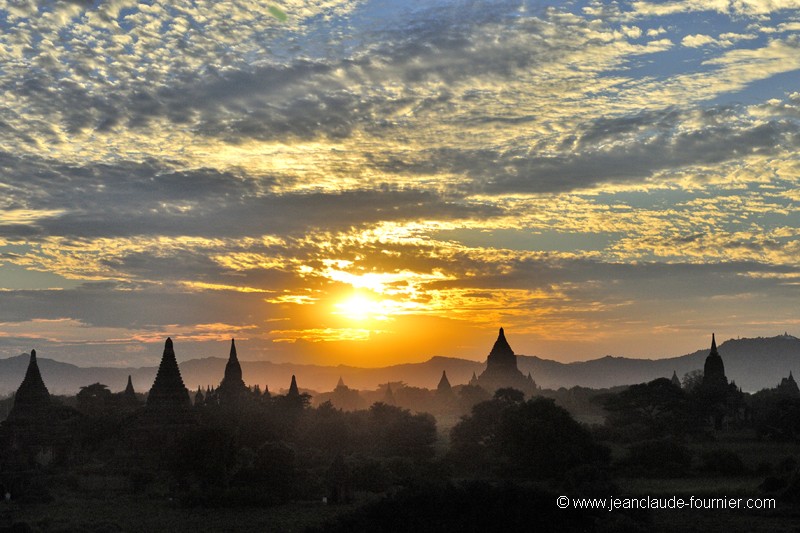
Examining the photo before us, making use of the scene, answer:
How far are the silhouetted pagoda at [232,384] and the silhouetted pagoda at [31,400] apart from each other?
26.3 metres

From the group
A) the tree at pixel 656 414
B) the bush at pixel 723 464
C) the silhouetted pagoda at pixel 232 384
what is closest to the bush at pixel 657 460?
the bush at pixel 723 464

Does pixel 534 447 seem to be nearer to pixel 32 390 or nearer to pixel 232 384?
pixel 32 390

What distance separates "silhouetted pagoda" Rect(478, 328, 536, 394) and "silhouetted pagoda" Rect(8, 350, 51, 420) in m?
77.8

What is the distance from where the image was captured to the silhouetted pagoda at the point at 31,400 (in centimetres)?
6931

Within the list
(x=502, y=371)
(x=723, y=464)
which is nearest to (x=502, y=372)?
(x=502, y=371)

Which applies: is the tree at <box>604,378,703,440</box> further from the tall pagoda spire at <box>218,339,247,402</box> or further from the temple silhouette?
the temple silhouette

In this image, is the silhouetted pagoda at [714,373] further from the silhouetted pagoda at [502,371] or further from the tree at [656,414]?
the silhouetted pagoda at [502,371]

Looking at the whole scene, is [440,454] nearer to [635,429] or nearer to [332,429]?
[332,429]

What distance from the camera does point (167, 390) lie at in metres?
65.8

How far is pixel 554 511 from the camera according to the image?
3731cm

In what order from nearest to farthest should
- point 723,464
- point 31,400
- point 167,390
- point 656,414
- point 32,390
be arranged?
point 723,464, point 167,390, point 31,400, point 32,390, point 656,414

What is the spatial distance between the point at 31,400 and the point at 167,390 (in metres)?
12.2

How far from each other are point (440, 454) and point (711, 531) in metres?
37.5

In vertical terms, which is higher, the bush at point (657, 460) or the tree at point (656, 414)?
the tree at point (656, 414)
